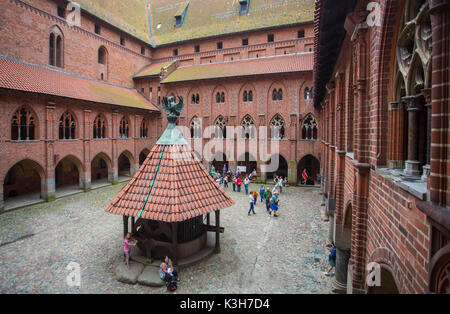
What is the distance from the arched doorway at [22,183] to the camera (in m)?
17.4

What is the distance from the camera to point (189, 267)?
892 centimetres

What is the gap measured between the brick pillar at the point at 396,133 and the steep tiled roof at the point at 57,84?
1817 cm

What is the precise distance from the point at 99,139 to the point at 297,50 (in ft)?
67.8

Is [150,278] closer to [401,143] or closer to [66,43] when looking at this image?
[401,143]

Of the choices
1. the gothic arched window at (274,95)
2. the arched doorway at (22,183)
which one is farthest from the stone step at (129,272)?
the gothic arched window at (274,95)

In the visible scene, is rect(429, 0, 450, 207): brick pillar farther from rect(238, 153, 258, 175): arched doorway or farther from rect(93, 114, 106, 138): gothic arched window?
rect(93, 114, 106, 138): gothic arched window

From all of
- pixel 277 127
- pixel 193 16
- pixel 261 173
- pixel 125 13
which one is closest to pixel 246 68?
pixel 277 127

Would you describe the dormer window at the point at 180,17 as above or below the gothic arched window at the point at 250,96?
above

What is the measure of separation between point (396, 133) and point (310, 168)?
70.6 feet

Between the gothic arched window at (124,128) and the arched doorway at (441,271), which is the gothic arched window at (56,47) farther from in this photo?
the arched doorway at (441,271)

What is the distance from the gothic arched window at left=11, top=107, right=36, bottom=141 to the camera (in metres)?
15.6

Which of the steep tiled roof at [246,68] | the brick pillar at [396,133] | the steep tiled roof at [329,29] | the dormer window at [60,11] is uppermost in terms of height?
the dormer window at [60,11]

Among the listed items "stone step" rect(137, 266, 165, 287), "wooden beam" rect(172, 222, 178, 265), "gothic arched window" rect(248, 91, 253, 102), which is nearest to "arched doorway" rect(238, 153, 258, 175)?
"gothic arched window" rect(248, 91, 253, 102)

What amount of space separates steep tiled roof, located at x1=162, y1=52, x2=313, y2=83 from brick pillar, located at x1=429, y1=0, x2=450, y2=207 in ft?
69.9
